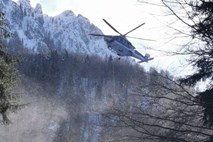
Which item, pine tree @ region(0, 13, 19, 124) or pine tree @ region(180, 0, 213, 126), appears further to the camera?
pine tree @ region(0, 13, 19, 124)

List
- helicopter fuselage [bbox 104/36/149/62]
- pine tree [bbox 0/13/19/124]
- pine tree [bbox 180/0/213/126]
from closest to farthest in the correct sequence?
pine tree [bbox 180/0/213/126] < pine tree [bbox 0/13/19/124] < helicopter fuselage [bbox 104/36/149/62]

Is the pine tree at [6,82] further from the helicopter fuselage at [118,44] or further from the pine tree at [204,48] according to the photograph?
the helicopter fuselage at [118,44]

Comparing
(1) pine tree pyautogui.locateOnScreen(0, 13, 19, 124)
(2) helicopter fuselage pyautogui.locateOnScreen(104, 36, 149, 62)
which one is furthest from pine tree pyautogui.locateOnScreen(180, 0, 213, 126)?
(2) helicopter fuselage pyautogui.locateOnScreen(104, 36, 149, 62)

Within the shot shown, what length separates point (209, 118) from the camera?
811 cm

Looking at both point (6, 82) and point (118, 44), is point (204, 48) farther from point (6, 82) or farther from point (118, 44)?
point (118, 44)

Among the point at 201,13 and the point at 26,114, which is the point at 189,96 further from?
the point at 26,114

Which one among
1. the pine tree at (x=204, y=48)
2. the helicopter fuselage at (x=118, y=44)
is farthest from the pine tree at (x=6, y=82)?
the helicopter fuselage at (x=118, y=44)

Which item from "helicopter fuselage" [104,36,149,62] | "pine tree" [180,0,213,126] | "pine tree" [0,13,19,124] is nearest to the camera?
"pine tree" [180,0,213,126]

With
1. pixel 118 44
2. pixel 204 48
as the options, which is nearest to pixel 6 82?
pixel 204 48

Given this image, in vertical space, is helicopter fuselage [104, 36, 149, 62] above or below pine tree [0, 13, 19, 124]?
above

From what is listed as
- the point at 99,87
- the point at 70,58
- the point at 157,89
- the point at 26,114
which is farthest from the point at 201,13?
the point at 70,58

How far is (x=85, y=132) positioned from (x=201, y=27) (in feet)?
327

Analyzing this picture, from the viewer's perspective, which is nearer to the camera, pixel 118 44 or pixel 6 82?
pixel 6 82

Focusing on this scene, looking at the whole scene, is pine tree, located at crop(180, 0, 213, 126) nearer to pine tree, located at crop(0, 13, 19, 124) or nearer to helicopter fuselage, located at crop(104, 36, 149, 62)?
pine tree, located at crop(0, 13, 19, 124)
